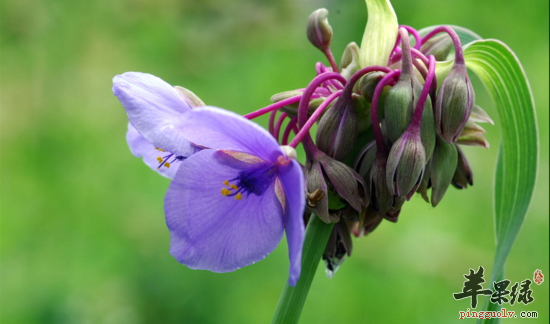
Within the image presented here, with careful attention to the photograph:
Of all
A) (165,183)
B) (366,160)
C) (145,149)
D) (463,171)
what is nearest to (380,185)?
(366,160)

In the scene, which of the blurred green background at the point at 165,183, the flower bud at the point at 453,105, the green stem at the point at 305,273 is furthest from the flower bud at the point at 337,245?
the blurred green background at the point at 165,183

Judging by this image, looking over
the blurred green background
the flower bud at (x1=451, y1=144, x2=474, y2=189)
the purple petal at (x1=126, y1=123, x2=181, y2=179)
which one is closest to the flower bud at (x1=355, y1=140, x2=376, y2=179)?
the flower bud at (x1=451, y1=144, x2=474, y2=189)

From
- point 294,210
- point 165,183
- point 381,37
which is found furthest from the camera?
point 165,183

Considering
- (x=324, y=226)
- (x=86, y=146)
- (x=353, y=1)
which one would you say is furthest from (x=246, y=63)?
(x=324, y=226)

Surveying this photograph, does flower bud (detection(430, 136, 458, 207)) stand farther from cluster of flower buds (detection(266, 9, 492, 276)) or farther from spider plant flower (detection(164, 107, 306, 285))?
spider plant flower (detection(164, 107, 306, 285))

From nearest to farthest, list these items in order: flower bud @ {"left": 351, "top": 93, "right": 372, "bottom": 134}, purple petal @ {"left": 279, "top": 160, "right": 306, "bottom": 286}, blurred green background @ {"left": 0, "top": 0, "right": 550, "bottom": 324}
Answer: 1. purple petal @ {"left": 279, "top": 160, "right": 306, "bottom": 286}
2. flower bud @ {"left": 351, "top": 93, "right": 372, "bottom": 134}
3. blurred green background @ {"left": 0, "top": 0, "right": 550, "bottom": 324}

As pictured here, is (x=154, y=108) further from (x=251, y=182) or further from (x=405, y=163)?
(x=405, y=163)
